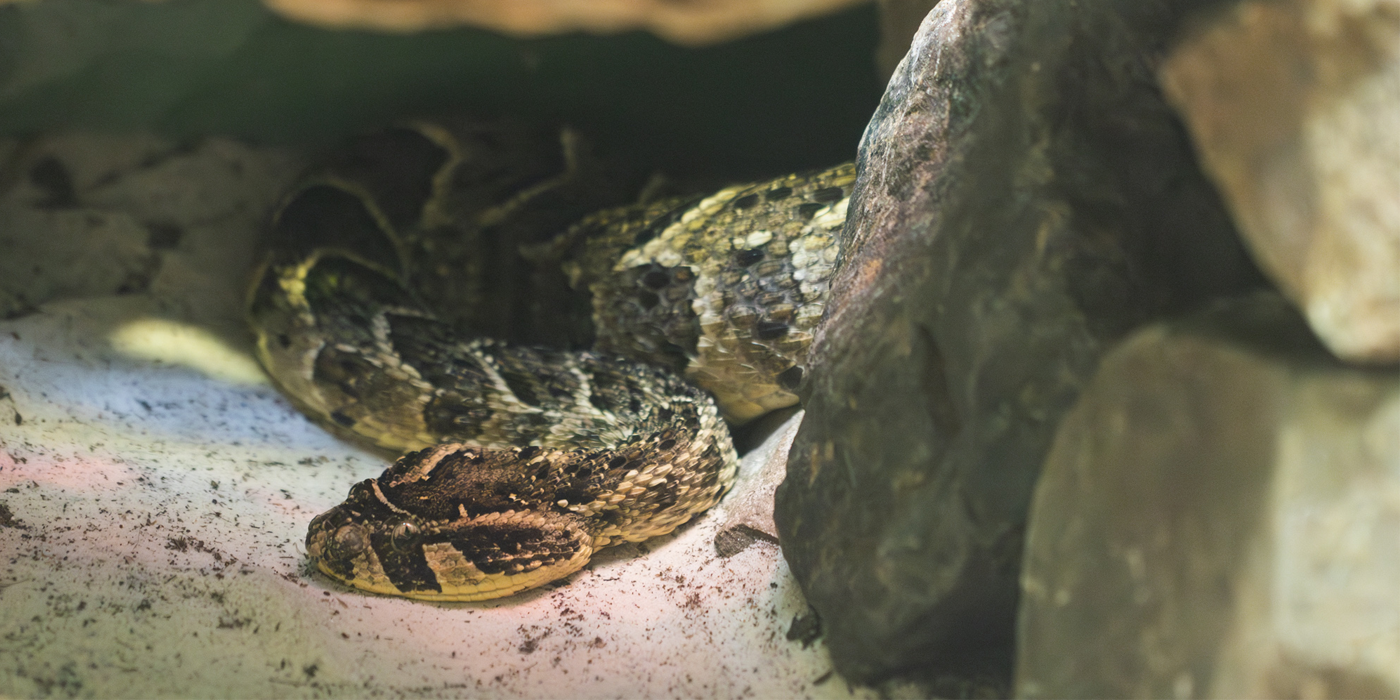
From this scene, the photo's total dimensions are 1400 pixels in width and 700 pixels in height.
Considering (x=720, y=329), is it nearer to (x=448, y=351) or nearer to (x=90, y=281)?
(x=448, y=351)

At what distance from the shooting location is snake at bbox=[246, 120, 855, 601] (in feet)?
9.03

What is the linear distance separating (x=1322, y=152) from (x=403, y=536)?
228 centimetres

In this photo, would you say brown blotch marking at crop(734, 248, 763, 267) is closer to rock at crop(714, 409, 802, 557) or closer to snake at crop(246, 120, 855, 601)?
snake at crop(246, 120, 855, 601)

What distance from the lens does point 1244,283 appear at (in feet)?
4.74

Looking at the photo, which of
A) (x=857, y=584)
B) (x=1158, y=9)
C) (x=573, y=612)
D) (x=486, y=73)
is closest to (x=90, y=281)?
(x=486, y=73)

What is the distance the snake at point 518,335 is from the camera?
9.03ft

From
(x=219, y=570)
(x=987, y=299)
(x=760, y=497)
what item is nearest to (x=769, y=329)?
(x=760, y=497)

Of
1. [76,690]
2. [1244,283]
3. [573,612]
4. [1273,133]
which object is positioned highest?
[1273,133]

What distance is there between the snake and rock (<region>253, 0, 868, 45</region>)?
631 mm

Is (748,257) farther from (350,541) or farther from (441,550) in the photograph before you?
(350,541)

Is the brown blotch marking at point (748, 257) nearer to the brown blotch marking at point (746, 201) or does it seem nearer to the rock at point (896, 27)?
the brown blotch marking at point (746, 201)

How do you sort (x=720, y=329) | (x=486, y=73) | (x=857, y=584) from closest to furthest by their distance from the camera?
(x=857, y=584) → (x=720, y=329) → (x=486, y=73)

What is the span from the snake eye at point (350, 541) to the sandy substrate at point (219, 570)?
0.10 meters

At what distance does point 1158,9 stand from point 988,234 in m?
0.45
